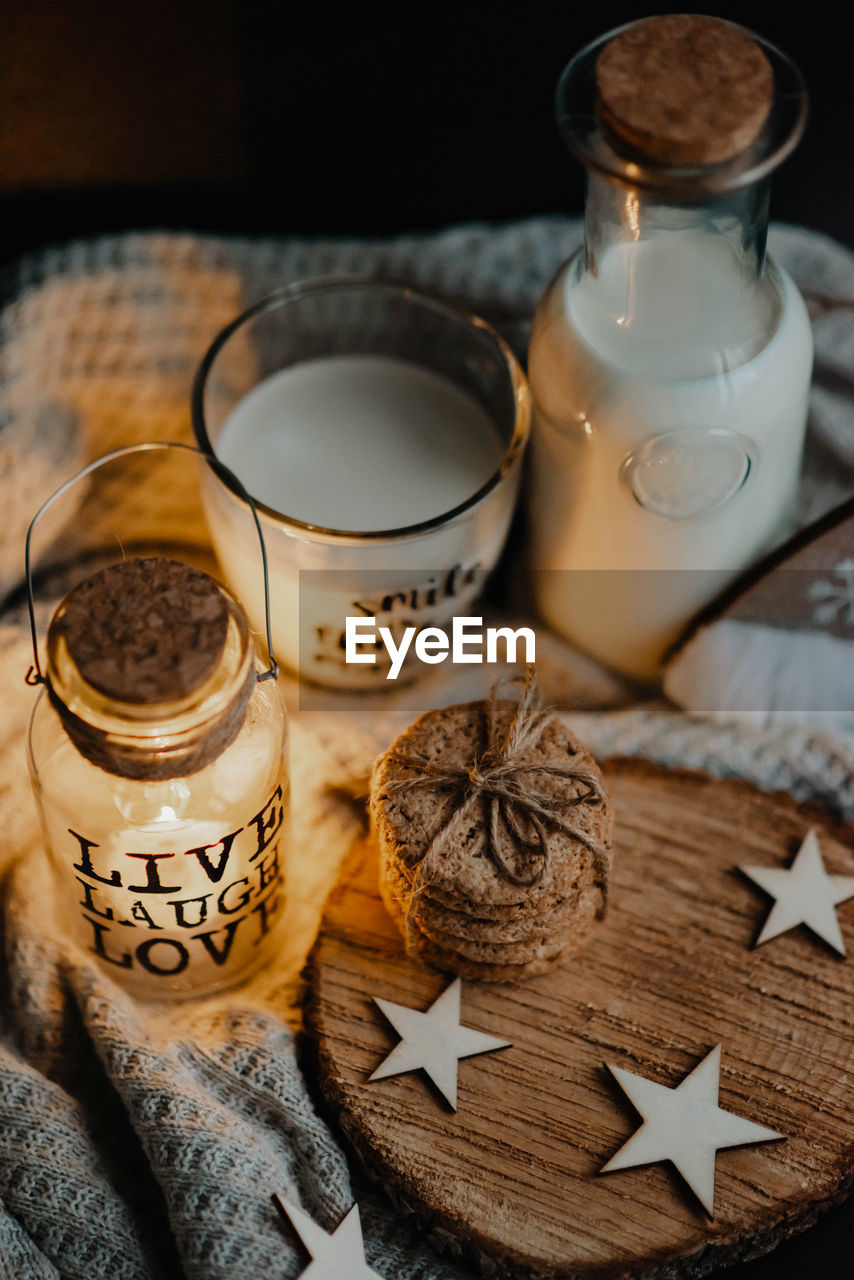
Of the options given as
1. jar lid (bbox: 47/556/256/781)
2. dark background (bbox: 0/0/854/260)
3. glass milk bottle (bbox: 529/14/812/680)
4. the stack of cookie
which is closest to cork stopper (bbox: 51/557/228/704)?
jar lid (bbox: 47/556/256/781)

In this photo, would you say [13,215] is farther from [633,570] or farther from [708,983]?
[708,983]

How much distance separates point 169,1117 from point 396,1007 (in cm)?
11

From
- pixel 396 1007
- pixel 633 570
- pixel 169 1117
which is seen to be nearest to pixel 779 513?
pixel 633 570

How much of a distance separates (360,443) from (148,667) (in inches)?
11.5

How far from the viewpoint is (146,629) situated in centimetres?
50

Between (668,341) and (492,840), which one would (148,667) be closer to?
(492,840)

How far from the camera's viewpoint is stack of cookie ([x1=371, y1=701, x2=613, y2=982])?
59cm

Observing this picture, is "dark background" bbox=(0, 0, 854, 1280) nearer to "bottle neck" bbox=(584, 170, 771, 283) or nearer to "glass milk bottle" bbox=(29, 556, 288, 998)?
"bottle neck" bbox=(584, 170, 771, 283)

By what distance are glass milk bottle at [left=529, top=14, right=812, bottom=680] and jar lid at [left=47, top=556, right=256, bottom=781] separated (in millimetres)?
242

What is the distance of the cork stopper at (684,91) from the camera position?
0.56 metres

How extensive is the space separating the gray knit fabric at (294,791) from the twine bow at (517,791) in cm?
12

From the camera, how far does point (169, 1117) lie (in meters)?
0.59

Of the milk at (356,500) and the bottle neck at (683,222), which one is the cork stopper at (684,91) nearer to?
the bottle neck at (683,222)

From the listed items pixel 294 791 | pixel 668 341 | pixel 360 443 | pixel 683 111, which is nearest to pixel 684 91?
pixel 683 111
